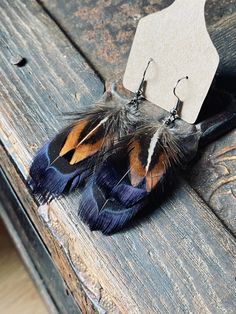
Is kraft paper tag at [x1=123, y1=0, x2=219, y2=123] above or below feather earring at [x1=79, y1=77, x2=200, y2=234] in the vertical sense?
above

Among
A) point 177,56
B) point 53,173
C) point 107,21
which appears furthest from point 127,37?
point 53,173

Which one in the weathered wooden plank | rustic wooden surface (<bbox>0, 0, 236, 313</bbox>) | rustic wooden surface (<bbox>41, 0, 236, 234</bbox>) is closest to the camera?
rustic wooden surface (<bbox>0, 0, 236, 313</bbox>)

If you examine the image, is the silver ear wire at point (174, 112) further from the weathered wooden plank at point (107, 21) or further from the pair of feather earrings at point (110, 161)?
the weathered wooden plank at point (107, 21)

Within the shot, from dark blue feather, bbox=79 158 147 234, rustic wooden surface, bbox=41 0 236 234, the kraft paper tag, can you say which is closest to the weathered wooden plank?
rustic wooden surface, bbox=41 0 236 234

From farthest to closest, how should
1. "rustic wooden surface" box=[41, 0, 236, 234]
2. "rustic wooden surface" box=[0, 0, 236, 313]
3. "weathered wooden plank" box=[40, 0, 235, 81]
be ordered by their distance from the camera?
"weathered wooden plank" box=[40, 0, 235, 81]
"rustic wooden surface" box=[41, 0, 236, 234]
"rustic wooden surface" box=[0, 0, 236, 313]

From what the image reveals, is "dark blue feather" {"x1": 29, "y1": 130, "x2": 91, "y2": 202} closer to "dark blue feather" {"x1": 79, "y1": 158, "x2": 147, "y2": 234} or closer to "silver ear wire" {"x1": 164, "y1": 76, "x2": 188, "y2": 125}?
"dark blue feather" {"x1": 79, "y1": 158, "x2": 147, "y2": 234}

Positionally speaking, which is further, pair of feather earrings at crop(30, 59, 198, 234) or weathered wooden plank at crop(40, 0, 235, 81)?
weathered wooden plank at crop(40, 0, 235, 81)

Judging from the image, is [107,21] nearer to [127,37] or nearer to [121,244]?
[127,37]
